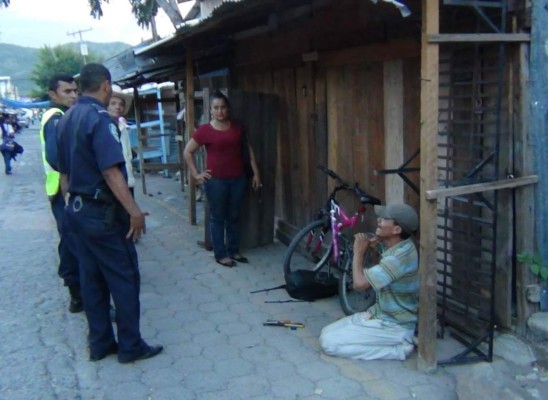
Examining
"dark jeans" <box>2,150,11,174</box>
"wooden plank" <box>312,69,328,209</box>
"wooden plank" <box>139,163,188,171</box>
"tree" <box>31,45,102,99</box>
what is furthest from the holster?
"tree" <box>31,45,102,99</box>

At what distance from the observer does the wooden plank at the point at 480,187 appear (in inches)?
144

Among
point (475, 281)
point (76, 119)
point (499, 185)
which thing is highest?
point (76, 119)

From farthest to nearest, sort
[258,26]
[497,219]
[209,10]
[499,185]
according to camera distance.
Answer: [258,26]
[209,10]
[497,219]
[499,185]

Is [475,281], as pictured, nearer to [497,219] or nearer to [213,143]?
[497,219]

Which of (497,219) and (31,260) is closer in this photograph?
(497,219)

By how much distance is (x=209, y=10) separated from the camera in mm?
5531

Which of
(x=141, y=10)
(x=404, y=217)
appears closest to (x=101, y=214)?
(x=404, y=217)

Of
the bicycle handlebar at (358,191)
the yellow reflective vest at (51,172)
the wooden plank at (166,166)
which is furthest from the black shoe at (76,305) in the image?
the wooden plank at (166,166)

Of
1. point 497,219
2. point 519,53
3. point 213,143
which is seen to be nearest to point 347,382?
point 497,219

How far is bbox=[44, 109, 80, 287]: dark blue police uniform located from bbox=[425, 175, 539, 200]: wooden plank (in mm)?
2871

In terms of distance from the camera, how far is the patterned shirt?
13.2 feet

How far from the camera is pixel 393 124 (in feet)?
16.5

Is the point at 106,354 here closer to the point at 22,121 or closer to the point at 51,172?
the point at 51,172

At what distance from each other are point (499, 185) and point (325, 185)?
2.69 metres
